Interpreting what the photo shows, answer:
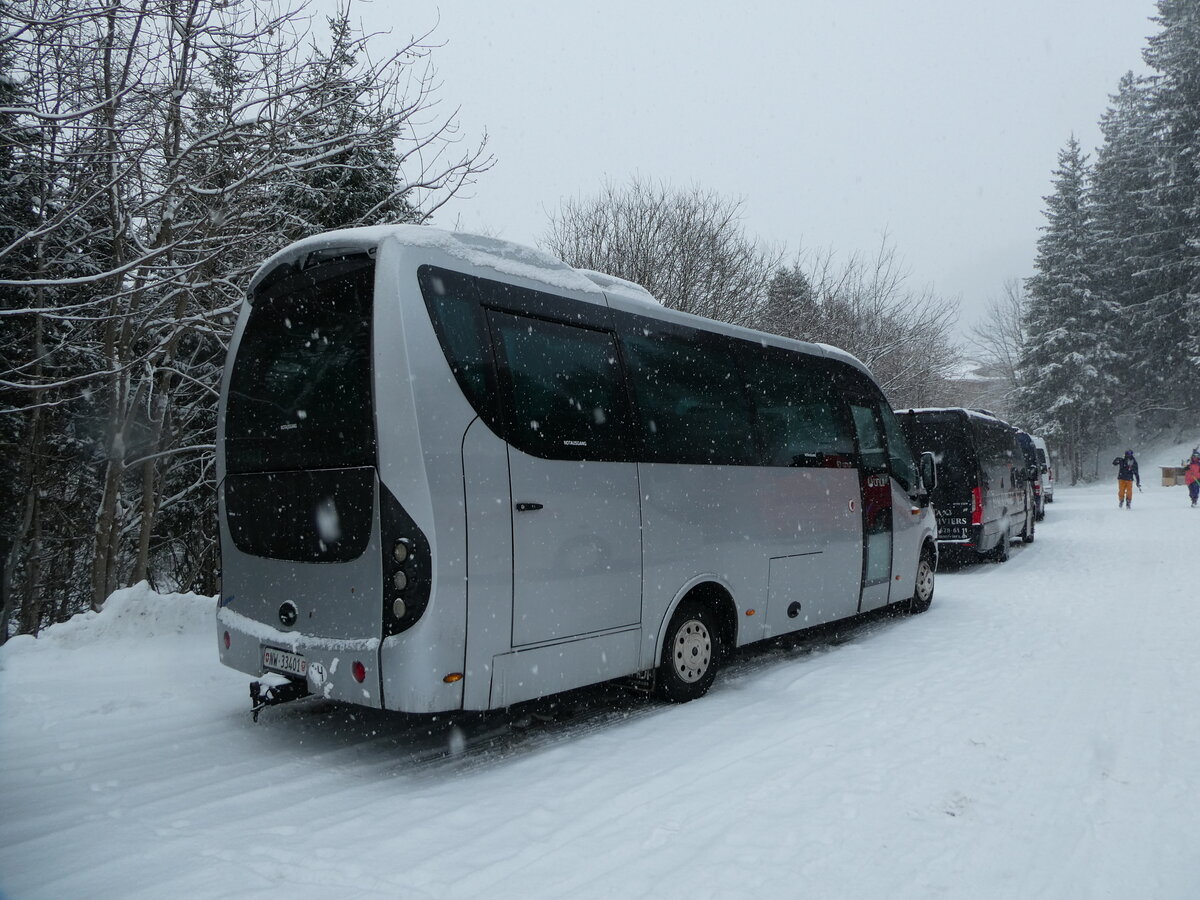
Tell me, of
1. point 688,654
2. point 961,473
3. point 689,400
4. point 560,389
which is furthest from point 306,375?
point 961,473

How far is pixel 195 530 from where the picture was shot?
1403 centimetres

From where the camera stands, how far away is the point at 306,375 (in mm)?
4527

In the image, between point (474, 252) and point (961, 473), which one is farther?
point (961, 473)

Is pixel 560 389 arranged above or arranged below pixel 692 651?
above

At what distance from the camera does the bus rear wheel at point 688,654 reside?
18.2ft

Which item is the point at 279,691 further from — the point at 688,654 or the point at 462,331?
the point at 688,654

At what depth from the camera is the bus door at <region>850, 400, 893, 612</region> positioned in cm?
808

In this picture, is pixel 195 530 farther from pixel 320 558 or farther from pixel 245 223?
pixel 320 558

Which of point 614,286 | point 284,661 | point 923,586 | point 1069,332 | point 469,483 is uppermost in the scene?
point 1069,332

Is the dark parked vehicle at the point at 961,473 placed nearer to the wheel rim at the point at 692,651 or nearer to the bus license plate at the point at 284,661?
the wheel rim at the point at 692,651

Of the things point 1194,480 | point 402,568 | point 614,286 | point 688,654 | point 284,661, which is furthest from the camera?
point 1194,480

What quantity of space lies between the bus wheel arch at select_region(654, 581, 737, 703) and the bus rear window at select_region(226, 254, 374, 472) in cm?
254

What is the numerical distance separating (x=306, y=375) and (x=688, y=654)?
126 inches

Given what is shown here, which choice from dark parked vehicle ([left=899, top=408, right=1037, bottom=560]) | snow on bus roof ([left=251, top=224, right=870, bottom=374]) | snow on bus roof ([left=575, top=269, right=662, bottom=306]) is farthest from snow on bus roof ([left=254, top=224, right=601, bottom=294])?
dark parked vehicle ([left=899, top=408, right=1037, bottom=560])
